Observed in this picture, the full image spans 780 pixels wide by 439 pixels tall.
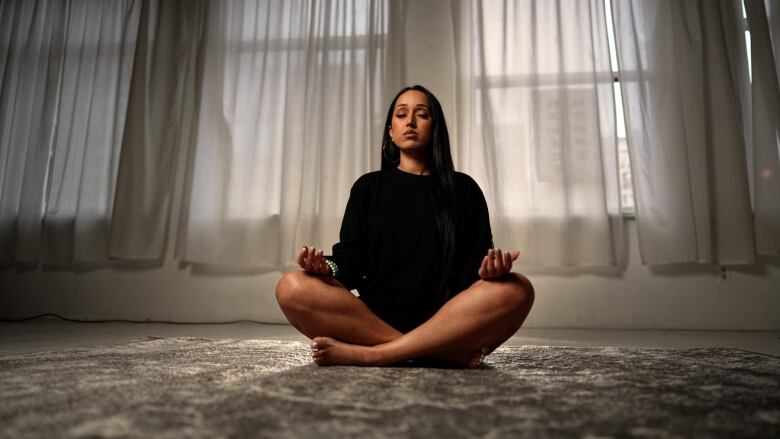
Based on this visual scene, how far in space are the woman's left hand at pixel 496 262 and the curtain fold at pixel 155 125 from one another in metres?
2.14

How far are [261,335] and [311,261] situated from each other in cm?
110

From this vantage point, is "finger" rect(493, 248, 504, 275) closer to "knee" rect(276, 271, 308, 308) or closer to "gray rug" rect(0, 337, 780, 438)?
"gray rug" rect(0, 337, 780, 438)

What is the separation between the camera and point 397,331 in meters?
1.06

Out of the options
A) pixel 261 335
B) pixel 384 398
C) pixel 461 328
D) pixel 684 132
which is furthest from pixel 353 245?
pixel 684 132

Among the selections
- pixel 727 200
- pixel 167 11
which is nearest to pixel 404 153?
pixel 727 200

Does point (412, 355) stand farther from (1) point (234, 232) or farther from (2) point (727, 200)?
(2) point (727, 200)

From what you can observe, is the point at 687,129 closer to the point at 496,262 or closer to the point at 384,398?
the point at 496,262

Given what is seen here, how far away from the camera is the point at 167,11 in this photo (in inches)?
108

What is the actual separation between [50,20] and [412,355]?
3.10m

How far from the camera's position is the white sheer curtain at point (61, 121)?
2.66 meters

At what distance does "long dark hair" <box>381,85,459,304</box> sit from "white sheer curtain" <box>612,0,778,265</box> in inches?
57.4

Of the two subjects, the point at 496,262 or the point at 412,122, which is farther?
the point at 412,122

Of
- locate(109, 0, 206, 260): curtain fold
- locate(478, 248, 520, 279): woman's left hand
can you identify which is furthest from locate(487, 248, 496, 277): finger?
locate(109, 0, 206, 260): curtain fold

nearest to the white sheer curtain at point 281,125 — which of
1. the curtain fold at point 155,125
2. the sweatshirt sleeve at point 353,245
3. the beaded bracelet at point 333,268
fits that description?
the curtain fold at point 155,125
